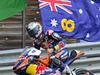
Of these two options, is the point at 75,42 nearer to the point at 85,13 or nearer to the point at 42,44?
the point at 85,13

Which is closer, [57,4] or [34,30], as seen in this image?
[34,30]

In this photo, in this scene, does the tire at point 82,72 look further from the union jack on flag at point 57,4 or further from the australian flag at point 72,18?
the union jack on flag at point 57,4

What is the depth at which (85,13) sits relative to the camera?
12664 mm

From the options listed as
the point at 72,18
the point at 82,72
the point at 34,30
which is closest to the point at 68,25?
the point at 72,18

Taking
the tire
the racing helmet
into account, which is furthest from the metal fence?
the racing helmet

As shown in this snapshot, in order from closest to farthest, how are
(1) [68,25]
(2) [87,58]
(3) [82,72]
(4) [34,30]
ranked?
(4) [34,30] → (3) [82,72] → (2) [87,58] → (1) [68,25]

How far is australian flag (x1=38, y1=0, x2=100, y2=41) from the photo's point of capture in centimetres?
1230

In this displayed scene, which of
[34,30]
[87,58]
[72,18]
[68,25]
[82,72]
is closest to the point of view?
[34,30]

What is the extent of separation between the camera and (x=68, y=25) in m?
12.4

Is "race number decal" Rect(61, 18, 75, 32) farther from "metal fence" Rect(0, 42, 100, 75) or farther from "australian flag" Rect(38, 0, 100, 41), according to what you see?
"metal fence" Rect(0, 42, 100, 75)


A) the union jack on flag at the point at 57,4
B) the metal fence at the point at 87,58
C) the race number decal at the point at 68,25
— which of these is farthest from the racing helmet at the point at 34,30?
the race number decal at the point at 68,25

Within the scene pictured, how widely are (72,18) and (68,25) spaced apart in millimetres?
217

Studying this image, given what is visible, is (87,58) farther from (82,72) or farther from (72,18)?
(72,18)

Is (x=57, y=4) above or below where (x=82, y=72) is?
above
